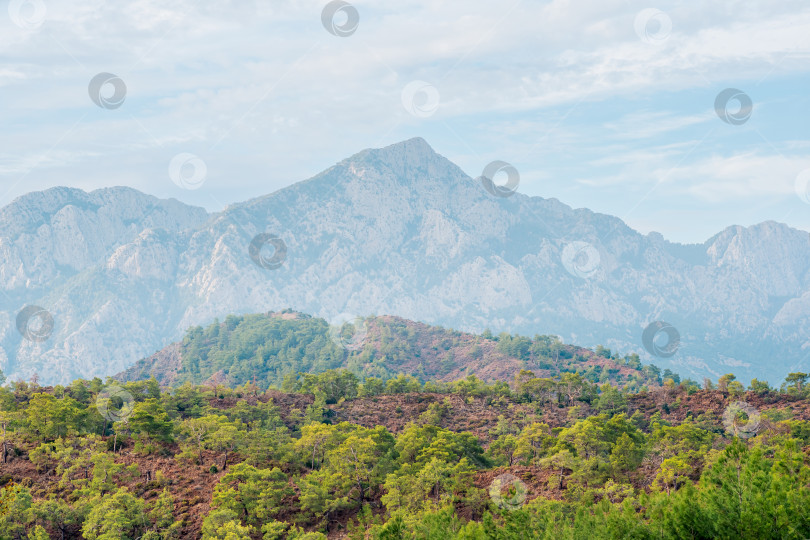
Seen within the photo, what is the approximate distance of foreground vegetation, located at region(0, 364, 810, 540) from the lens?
43469 mm

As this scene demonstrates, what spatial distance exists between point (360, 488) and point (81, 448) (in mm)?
35790

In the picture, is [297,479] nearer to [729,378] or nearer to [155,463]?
[155,463]

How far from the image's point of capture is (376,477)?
69000 mm

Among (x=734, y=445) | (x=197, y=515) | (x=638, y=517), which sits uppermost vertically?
(x=734, y=445)

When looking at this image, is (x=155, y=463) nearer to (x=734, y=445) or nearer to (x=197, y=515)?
(x=197, y=515)

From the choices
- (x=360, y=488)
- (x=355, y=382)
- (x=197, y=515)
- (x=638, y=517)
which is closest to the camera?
(x=638, y=517)

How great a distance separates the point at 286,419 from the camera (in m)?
105

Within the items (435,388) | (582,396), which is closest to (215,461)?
(435,388)

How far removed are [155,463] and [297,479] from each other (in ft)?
62.7

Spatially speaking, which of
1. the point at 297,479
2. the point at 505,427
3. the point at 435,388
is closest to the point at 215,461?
the point at 297,479

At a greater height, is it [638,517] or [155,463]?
[638,517]

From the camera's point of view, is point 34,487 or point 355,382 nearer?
point 34,487

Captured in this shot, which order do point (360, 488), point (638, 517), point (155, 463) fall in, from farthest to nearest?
point (155, 463) < point (360, 488) < point (638, 517)

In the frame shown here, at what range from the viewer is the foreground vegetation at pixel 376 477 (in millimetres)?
43469
